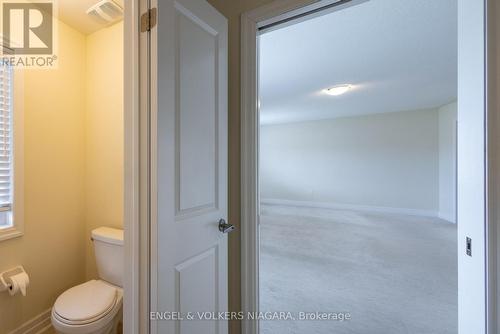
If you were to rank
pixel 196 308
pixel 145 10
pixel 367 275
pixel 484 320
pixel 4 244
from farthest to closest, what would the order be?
pixel 367 275, pixel 4 244, pixel 196 308, pixel 145 10, pixel 484 320

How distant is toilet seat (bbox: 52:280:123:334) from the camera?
51.8 inches

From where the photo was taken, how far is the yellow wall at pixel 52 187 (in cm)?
164

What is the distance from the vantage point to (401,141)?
5.63 m

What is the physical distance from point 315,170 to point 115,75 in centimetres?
583

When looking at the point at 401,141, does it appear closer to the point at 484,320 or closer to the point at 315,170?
the point at 315,170

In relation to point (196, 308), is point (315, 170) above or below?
above

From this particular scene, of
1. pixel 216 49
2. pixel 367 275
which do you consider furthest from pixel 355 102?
pixel 216 49

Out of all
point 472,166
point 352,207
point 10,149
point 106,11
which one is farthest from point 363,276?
point 352,207

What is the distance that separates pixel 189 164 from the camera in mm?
1041

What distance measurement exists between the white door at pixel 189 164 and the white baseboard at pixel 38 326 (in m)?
1.53

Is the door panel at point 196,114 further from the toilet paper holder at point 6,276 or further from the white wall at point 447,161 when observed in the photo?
the white wall at point 447,161

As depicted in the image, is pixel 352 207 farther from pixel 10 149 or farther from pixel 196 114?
pixel 10 149

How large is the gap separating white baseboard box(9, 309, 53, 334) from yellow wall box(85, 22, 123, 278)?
36 cm

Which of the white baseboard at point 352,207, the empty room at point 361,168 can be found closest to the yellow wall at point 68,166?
the empty room at point 361,168
